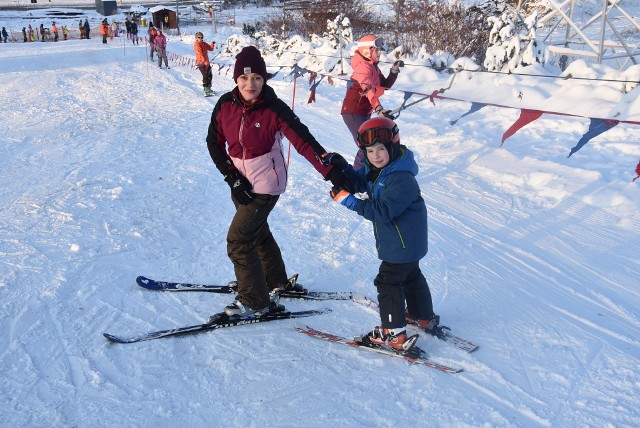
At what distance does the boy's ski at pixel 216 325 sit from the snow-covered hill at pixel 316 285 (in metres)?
0.07

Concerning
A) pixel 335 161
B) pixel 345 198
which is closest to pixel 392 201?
pixel 345 198

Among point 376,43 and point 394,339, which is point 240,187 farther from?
point 376,43

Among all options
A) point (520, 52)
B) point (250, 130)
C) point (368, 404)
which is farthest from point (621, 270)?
point (520, 52)

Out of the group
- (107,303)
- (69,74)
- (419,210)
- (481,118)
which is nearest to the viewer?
(419,210)

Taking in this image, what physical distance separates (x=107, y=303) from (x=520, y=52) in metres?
12.4

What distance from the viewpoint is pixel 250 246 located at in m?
3.72

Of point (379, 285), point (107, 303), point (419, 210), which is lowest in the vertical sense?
point (107, 303)

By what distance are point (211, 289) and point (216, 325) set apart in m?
0.57

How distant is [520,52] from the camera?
13.2 meters

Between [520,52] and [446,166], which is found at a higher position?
[520,52]

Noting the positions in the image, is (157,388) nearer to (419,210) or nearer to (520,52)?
(419,210)

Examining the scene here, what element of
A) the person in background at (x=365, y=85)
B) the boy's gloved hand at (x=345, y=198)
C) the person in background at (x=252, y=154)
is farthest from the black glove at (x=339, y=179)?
the person in background at (x=365, y=85)

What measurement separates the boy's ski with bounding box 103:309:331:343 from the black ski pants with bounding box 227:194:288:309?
11 cm

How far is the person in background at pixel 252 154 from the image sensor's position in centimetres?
345
